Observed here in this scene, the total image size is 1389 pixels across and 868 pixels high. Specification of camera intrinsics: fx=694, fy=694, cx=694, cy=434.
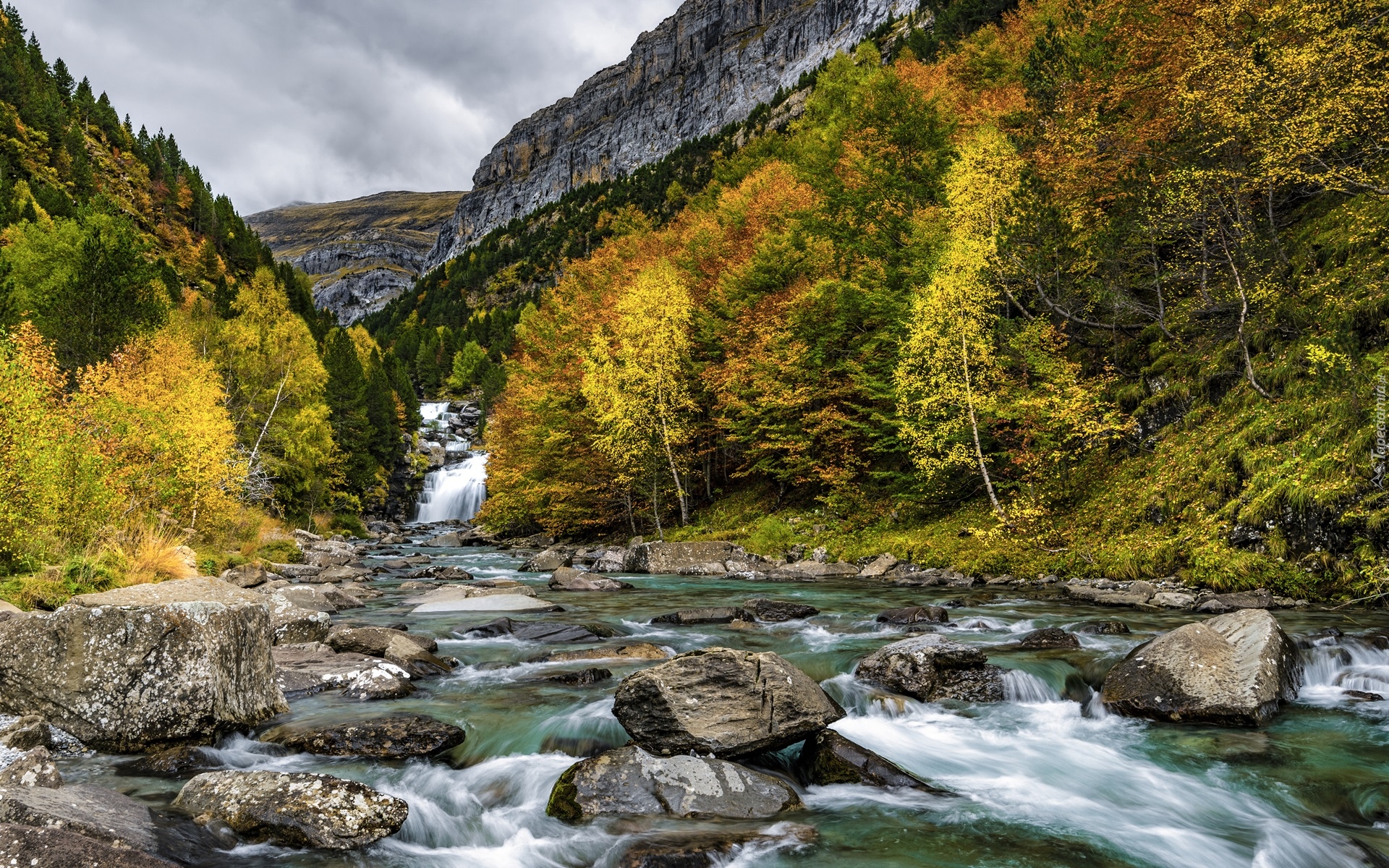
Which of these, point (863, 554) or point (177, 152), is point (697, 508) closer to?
point (863, 554)

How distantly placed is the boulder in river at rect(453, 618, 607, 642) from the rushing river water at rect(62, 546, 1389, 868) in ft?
5.51

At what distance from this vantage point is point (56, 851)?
3.95 m

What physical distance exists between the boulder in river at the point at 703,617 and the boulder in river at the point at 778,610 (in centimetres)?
26

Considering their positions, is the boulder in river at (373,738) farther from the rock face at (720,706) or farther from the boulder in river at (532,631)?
the boulder in river at (532,631)

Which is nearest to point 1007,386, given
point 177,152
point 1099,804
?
point 1099,804

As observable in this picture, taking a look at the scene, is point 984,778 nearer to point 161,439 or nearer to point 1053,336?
point 1053,336

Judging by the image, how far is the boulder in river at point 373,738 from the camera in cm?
757

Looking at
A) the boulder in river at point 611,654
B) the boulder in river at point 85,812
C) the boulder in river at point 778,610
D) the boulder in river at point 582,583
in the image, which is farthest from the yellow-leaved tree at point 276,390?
the boulder in river at point 85,812

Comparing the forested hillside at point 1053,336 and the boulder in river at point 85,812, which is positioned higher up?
the forested hillside at point 1053,336

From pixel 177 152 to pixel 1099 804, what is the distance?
145745mm

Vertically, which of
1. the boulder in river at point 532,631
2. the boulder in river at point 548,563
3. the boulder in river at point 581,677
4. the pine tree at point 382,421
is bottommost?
the boulder in river at point 548,563

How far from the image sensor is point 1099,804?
7.18 meters

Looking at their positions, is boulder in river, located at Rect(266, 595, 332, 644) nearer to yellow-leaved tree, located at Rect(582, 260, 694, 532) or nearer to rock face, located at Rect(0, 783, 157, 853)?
rock face, located at Rect(0, 783, 157, 853)

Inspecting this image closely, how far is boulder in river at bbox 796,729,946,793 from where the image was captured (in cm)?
718
